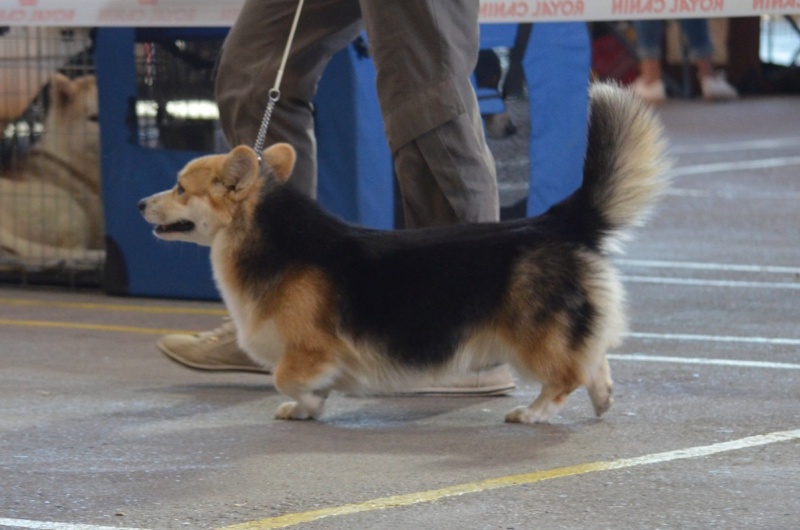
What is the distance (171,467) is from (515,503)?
937mm

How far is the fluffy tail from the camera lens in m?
4.01

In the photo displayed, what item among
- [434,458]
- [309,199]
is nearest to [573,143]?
[309,199]

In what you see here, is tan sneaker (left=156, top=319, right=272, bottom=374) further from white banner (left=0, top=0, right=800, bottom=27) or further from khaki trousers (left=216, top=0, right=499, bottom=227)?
white banner (left=0, top=0, right=800, bottom=27)

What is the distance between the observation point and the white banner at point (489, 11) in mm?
5602

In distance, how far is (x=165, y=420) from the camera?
417cm

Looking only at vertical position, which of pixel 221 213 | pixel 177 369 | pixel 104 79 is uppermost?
pixel 104 79

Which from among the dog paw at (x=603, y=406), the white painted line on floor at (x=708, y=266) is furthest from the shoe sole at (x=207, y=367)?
the white painted line on floor at (x=708, y=266)

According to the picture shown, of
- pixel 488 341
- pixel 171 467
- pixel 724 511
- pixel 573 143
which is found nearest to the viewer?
pixel 724 511

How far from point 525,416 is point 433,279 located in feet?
1.64

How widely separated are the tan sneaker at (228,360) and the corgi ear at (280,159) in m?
0.68

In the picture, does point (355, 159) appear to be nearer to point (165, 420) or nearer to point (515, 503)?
point (165, 420)

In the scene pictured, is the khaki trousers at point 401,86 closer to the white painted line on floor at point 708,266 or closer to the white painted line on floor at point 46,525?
the white painted line on floor at point 46,525

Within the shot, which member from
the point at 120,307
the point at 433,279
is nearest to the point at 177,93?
the point at 120,307

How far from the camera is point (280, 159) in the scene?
13.9 ft
